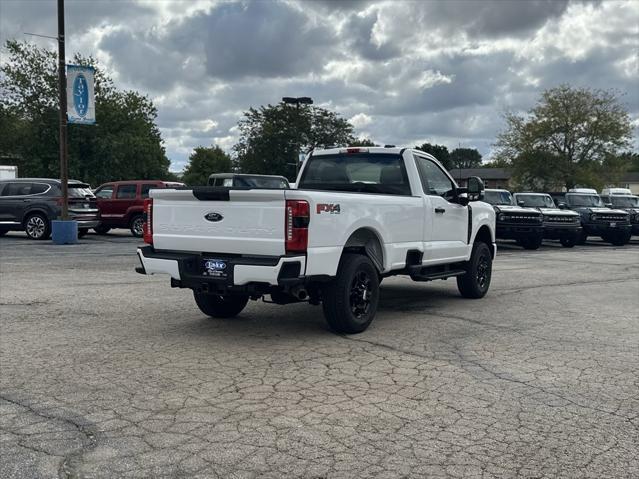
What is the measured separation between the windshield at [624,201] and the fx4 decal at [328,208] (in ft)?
76.5

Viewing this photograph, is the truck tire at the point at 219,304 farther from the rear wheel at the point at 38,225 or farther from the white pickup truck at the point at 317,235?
the rear wheel at the point at 38,225

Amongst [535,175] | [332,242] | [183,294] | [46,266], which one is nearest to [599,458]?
[332,242]

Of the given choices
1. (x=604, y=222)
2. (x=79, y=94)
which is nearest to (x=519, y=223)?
(x=604, y=222)

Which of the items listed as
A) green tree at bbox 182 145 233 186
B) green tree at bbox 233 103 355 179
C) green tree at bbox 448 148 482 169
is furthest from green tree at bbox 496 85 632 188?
green tree at bbox 448 148 482 169

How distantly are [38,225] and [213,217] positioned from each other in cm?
1532

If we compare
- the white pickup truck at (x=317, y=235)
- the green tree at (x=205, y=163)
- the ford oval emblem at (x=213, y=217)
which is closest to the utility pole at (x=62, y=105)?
the white pickup truck at (x=317, y=235)

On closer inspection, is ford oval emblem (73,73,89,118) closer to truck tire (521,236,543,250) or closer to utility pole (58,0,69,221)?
utility pole (58,0,69,221)

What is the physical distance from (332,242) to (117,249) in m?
12.0

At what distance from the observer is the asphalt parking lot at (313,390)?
12.2ft

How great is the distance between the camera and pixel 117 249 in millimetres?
17281

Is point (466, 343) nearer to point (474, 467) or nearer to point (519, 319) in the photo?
point (519, 319)

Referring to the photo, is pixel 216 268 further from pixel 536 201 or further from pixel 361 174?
pixel 536 201

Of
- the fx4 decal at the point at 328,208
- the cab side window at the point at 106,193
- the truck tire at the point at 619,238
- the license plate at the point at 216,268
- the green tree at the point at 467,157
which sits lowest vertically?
the truck tire at the point at 619,238

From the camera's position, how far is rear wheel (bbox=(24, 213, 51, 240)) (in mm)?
20031
